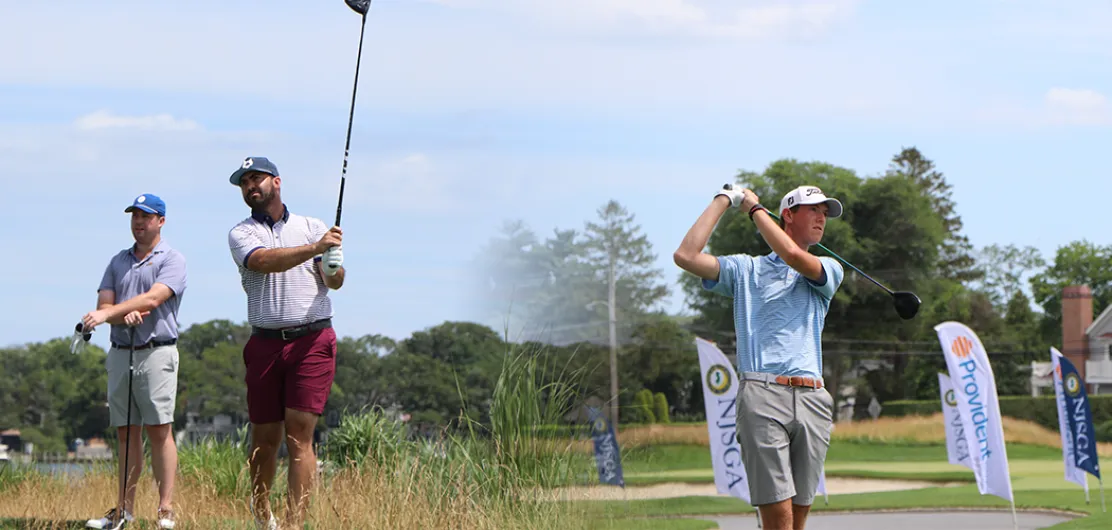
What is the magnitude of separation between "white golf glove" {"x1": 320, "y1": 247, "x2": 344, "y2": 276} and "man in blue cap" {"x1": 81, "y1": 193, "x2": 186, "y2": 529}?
1115 millimetres

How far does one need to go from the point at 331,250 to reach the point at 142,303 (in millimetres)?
1179

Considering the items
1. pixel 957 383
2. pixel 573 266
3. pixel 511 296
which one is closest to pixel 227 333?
pixel 573 266

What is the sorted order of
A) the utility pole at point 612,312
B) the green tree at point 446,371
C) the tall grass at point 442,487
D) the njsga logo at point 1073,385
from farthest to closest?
the utility pole at point 612,312 < the njsga logo at point 1073,385 < the green tree at point 446,371 < the tall grass at point 442,487

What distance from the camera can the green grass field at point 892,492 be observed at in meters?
8.44

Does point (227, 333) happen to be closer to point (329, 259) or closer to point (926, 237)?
point (926, 237)

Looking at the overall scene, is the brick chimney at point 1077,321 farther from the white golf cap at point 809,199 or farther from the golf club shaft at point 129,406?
the golf club shaft at point 129,406

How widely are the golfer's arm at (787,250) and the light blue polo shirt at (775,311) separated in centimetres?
10

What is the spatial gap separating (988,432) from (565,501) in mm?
11552

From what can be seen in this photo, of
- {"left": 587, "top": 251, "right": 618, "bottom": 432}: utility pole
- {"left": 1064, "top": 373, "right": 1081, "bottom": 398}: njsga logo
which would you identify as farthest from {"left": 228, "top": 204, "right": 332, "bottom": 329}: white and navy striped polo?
{"left": 587, "top": 251, "right": 618, "bottom": 432}: utility pole

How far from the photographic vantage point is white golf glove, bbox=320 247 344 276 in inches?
250

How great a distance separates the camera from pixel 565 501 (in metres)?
7.17

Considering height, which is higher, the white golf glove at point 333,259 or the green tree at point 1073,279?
the green tree at point 1073,279

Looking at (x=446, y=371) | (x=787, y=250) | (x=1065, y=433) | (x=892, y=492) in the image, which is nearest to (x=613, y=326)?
(x=892, y=492)

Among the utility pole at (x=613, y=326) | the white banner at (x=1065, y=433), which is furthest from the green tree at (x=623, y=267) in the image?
the white banner at (x=1065, y=433)
